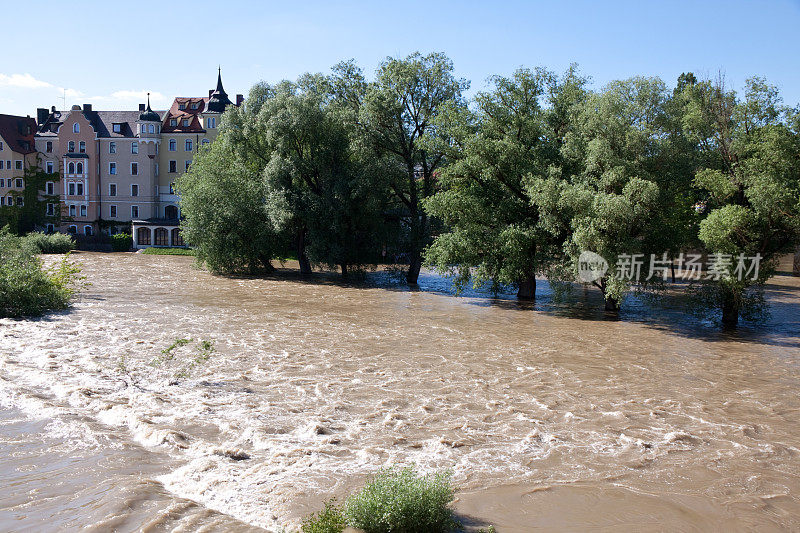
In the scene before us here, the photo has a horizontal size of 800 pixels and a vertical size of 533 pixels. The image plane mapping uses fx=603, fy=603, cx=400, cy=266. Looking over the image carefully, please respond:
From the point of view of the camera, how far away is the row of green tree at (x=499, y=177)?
21750mm

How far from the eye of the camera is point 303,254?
134ft

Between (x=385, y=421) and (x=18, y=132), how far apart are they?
8165 centimetres

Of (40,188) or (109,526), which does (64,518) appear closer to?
(109,526)

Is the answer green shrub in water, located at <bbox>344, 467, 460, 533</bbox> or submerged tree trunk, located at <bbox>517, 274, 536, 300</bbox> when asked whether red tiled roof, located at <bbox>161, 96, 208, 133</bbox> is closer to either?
submerged tree trunk, located at <bbox>517, 274, 536, 300</bbox>

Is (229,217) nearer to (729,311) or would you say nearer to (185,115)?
(729,311)

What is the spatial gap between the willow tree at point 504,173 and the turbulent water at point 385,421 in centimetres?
506

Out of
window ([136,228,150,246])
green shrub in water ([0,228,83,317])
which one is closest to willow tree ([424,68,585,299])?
green shrub in water ([0,228,83,317])

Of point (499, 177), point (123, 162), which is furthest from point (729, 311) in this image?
point (123, 162)

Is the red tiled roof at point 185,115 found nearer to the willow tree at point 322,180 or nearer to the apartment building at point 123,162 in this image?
the apartment building at point 123,162

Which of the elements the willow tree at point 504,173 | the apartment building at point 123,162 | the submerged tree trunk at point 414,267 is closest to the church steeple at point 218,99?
the apartment building at point 123,162

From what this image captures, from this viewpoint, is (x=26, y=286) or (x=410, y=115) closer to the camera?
(x=26, y=286)

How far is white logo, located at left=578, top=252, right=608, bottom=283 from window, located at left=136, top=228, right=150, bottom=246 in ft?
166

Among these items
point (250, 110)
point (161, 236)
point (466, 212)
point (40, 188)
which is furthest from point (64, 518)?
point (40, 188)

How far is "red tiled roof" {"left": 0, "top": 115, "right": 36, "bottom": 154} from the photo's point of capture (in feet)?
237
